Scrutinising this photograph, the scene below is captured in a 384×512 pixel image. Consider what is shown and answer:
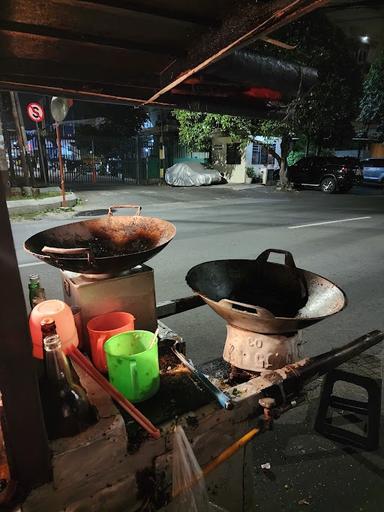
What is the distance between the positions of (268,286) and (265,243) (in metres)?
5.18

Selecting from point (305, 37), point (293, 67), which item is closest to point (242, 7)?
point (293, 67)

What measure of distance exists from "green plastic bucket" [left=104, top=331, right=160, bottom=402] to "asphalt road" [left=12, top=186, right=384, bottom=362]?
1951 mm

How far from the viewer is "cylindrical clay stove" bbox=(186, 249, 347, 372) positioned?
1795 millimetres

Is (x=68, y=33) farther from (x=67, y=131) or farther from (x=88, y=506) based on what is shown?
(x=67, y=131)

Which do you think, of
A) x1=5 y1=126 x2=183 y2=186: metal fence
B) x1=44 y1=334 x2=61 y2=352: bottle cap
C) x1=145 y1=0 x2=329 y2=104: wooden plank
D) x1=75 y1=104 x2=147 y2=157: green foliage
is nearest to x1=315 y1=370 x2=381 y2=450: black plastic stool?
x1=44 y1=334 x2=61 y2=352: bottle cap

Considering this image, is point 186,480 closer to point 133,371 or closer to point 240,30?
point 133,371

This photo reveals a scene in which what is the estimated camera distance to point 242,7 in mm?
1503

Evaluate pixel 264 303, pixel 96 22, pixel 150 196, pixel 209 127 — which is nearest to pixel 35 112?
pixel 150 196

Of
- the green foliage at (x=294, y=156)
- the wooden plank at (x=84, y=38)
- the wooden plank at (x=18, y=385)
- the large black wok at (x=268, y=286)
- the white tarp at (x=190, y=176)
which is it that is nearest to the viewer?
the wooden plank at (x=18, y=385)

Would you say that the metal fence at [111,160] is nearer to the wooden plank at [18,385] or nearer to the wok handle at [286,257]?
the wok handle at [286,257]

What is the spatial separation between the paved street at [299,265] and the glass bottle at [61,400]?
97 cm

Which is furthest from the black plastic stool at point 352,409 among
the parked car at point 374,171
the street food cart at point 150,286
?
the parked car at point 374,171

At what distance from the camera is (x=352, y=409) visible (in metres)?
2.63

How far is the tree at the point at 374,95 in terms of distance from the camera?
71.9ft
